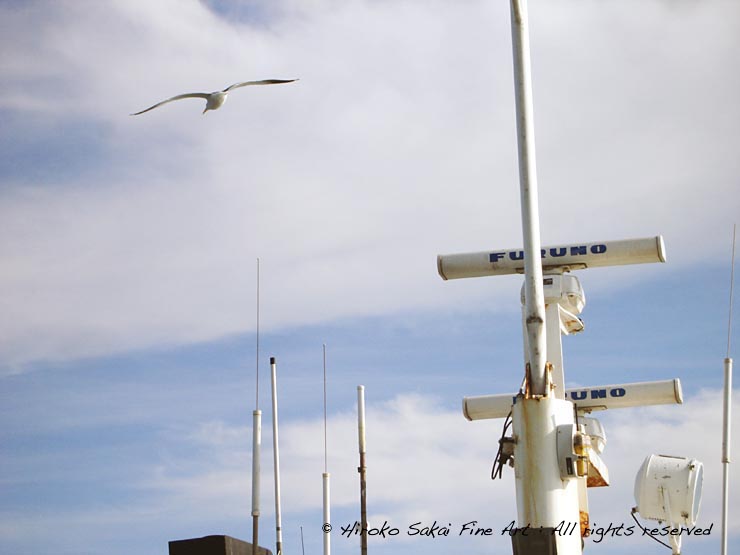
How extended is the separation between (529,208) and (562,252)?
10.5 ft

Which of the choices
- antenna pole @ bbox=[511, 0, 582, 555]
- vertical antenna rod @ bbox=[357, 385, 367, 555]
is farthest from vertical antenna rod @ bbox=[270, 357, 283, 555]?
antenna pole @ bbox=[511, 0, 582, 555]

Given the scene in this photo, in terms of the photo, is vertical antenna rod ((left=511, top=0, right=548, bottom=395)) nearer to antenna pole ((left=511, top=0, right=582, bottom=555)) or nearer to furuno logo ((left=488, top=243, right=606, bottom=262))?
antenna pole ((left=511, top=0, right=582, bottom=555))

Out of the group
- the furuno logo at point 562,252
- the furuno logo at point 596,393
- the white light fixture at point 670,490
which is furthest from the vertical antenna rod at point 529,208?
the furuno logo at point 596,393

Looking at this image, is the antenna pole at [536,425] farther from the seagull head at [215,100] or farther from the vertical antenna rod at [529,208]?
the seagull head at [215,100]

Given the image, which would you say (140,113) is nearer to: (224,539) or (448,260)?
(448,260)

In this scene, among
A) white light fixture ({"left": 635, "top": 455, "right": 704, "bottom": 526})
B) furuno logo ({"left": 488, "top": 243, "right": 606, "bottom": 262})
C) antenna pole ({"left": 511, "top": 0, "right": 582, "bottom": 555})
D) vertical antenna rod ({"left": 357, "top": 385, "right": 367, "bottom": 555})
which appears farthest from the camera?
vertical antenna rod ({"left": 357, "top": 385, "right": 367, "bottom": 555})

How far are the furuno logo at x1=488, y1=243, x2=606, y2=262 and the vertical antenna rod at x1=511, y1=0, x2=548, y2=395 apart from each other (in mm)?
2613

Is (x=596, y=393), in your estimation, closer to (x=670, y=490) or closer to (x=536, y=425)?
(x=670, y=490)

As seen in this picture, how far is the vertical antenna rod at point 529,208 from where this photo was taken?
16047 millimetres

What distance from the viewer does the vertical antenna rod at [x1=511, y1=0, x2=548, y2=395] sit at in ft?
52.6

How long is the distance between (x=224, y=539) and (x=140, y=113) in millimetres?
7856

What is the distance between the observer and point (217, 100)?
24062 millimetres

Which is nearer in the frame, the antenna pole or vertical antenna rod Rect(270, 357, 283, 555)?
the antenna pole

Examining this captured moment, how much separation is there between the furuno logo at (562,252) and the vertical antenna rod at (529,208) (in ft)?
8.57
